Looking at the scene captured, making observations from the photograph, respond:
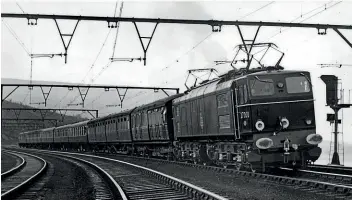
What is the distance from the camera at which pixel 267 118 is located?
15.6 m

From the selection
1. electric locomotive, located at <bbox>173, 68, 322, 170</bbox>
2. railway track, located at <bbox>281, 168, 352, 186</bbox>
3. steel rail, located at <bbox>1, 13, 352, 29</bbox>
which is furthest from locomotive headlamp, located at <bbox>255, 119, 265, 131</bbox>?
steel rail, located at <bbox>1, 13, 352, 29</bbox>

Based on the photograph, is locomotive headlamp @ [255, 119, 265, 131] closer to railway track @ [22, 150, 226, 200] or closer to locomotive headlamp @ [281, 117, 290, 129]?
locomotive headlamp @ [281, 117, 290, 129]

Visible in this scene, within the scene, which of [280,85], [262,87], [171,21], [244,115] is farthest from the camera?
[171,21]

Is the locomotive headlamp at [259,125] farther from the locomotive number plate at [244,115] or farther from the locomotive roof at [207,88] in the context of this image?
the locomotive roof at [207,88]

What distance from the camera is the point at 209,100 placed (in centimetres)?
1861

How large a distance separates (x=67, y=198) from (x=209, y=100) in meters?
7.71

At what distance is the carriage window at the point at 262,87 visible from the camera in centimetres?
1582

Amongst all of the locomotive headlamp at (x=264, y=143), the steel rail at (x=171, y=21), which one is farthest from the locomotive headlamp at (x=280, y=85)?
the steel rail at (x=171, y=21)

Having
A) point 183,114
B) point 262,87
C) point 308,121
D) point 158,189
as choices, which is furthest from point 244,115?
point 183,114

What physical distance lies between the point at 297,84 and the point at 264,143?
2.62 meters

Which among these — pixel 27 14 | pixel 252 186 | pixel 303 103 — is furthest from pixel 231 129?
pixel 27 14

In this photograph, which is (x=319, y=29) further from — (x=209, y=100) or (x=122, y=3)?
(x=122, y=3)

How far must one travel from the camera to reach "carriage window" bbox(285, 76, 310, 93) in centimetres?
1611

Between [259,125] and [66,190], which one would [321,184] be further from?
[66,190]
